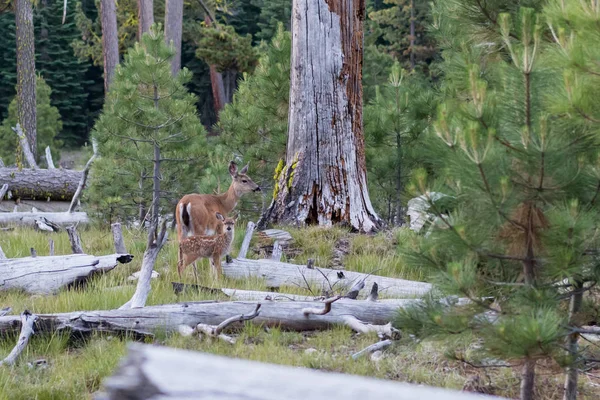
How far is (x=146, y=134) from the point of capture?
11445 mm

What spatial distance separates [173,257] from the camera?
799 cm

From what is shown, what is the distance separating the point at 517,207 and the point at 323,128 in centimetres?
569

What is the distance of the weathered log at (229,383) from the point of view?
5.58 feet

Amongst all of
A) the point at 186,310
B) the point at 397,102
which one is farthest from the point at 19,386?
the point at 397,102

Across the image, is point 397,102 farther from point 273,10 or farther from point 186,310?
point 273,10

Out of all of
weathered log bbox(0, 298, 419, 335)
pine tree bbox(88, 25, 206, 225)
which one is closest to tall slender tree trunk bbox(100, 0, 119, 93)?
pine tree bbox(88, 25, 206, 225)

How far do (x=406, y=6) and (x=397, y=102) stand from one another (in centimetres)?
2324

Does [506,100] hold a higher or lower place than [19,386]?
higher

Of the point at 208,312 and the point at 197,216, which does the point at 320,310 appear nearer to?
the point at 208,312

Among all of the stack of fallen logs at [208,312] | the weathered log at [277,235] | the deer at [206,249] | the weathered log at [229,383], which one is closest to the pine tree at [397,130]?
the weathered log at [277,235]

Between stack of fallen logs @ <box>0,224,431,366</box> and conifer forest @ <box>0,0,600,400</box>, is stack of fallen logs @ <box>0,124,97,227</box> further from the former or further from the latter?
stack of fallen logs @ <box>0,224,431,366</box>

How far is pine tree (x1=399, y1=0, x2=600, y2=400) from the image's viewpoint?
11.6 ft

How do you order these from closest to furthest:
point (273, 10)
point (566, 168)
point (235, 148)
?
point (566, 168) → point (235, 148) → point (273, 10)

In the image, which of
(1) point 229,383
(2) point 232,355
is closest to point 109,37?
(2) point 232,355
